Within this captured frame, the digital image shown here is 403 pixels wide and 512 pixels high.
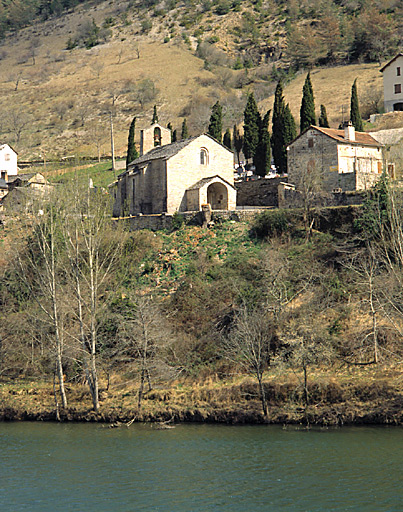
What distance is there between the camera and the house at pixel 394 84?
7175 cm

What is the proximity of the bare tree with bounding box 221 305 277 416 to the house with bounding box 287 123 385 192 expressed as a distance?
16232 millimetres

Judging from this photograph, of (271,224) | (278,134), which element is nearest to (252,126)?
(278,134)

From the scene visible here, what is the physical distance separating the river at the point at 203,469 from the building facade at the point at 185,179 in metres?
24.6

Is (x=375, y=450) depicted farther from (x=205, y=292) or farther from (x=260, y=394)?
(x=205, y=292)

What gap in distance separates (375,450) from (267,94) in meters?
100

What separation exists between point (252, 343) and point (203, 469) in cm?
840

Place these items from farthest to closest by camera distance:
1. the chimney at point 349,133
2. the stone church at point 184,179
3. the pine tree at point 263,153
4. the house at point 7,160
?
the house at point 7,160, the pine tree at point 263,153, the stone church at point 184,179, the chimney at point 349,133

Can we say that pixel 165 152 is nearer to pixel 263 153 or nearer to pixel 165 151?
pixel 165 151

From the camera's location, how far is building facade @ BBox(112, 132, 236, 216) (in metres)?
51.6

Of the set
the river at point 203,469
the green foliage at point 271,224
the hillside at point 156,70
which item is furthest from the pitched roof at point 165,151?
the hillside at point 156,70

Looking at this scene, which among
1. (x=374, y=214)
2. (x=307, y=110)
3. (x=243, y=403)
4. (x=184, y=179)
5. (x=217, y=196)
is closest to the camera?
(x=243, y=403)

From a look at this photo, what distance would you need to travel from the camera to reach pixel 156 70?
13788cm

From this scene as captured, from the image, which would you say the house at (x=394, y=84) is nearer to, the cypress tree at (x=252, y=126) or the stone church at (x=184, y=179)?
the cypress tree at (x=252, y=126)

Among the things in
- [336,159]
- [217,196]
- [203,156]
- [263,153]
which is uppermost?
[263,153]
